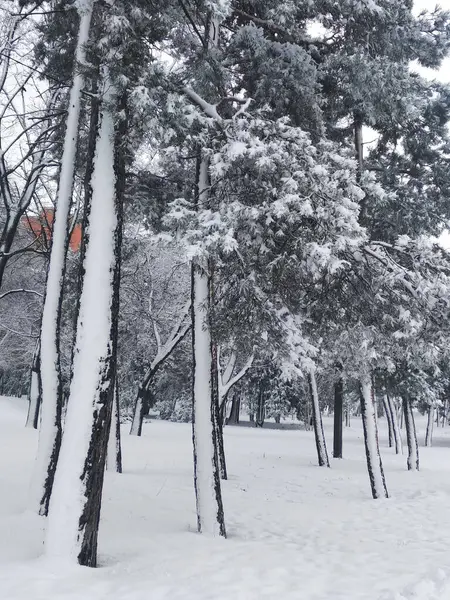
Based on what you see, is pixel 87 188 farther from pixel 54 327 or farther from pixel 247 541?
pixel 247 541

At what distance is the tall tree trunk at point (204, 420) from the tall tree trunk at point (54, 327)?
2121 millimetres

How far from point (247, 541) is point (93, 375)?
3.74 metres

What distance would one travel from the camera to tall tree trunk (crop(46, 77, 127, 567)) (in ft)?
17.2

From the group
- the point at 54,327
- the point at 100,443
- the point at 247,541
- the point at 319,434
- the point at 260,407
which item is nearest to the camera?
the point at 100,443

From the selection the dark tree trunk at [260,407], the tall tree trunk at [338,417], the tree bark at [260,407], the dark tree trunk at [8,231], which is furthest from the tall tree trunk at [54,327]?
the dark tree trunk at [260,407]

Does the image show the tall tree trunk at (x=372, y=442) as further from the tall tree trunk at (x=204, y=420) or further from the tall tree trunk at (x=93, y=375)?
the tall tree trunk at (x=93, y=375)

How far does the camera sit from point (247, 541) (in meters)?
7.21

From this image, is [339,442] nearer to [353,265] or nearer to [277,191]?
[353,265]

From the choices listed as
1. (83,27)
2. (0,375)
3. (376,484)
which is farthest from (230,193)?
(0,375)

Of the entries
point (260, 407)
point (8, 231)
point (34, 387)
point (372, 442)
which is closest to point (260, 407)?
point (260, 407)

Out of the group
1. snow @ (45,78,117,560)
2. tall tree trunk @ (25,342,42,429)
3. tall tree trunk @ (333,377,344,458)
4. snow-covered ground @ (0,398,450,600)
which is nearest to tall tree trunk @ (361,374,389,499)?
snow-covered ground @ (0,398,450,600)

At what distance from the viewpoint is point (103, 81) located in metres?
5.86

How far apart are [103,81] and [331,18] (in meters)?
5.05

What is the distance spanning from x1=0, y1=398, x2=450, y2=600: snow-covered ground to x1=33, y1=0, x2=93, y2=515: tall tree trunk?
24.8 inches
